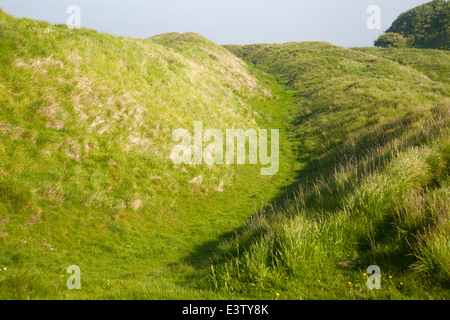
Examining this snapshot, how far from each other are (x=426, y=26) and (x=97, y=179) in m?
110

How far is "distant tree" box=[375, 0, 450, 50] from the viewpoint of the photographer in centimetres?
7853

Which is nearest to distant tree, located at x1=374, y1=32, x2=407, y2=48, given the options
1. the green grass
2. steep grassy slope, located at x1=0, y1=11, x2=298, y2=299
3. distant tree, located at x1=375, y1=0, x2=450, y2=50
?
distant tree, located at x1=375, y1=0, x2=450, y2=50

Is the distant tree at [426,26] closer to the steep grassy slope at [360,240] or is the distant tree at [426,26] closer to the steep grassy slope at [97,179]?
the steep grassy slope at [97,179]

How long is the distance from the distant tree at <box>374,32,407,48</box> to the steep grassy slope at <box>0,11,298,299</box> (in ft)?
312

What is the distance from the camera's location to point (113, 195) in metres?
11.6

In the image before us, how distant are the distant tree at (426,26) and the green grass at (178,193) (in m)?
75.5

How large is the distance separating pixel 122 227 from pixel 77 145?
14.3 feet

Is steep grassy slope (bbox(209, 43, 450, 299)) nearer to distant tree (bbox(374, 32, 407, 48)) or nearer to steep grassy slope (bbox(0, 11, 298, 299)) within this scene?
steep grassy slope (bbox(0, 11, 298, 299))

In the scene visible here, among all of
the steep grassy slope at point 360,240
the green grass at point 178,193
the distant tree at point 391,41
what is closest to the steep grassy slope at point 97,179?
the green grass at point 178,193

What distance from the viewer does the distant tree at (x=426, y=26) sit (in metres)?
78.5

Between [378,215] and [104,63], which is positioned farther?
[104,63]

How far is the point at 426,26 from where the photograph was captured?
285 feet
